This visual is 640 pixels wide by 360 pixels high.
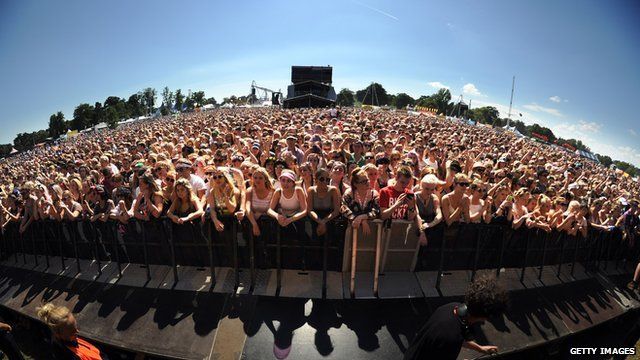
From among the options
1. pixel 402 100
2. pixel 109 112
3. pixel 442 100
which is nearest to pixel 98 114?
pixel 109 112

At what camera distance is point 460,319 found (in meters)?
2.38

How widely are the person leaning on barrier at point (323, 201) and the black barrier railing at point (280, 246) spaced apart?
0.18 m

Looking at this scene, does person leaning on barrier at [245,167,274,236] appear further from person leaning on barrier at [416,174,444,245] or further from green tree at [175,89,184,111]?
green tree at [175,89,184,111]

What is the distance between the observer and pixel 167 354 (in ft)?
11.5

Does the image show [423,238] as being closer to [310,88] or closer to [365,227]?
[365,227]

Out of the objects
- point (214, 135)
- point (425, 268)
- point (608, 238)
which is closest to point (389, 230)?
point (425, 268)

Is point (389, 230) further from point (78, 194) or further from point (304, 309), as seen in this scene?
point (78, 194)

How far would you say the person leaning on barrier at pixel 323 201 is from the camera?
4.20 meters

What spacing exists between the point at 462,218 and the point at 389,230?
123 cm

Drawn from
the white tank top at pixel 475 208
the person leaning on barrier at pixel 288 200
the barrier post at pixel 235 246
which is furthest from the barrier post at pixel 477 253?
the barrier post at pixel 235 246

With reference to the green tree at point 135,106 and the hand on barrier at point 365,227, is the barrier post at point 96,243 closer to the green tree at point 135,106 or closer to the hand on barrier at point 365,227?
A: the hand on barrier at point 365,227

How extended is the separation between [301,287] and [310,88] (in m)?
49.6

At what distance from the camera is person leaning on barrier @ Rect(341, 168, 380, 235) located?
4.11 metres

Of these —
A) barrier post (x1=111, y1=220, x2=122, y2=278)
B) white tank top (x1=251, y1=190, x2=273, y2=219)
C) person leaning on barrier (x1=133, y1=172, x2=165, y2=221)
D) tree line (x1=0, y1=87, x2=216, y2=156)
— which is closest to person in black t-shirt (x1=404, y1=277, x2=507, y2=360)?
white tank top (x1=251, y1=190, x2=273, y2=219)
